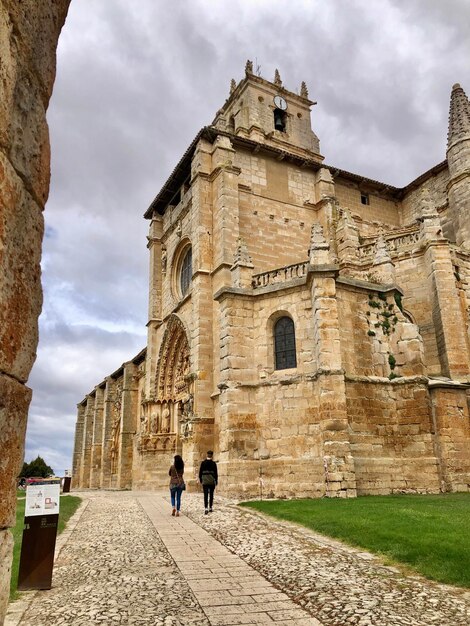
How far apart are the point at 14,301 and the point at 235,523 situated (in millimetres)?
8364

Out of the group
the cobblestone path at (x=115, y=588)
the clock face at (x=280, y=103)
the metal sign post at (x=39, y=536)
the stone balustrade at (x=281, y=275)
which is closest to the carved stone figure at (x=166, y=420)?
the stone balustrade at (x=281, y=275)

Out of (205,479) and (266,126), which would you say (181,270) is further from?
(205,479)

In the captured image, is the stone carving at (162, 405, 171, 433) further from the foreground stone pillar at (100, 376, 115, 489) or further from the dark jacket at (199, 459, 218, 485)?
the dark jacket at (199, 459, 218, 485)

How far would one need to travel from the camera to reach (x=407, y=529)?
23.3ft

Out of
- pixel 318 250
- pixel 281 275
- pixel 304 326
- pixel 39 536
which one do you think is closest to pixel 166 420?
pixel 281 275

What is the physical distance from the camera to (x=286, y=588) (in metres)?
4.87

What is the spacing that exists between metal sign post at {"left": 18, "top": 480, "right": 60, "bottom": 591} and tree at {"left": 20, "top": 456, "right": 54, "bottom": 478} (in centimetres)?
4323

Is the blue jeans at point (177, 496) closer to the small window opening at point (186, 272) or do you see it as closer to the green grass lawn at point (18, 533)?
the green grass lawn at point (18, 533)

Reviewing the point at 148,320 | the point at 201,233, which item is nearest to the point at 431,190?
the point at 201,233

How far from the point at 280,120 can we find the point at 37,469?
3705cm

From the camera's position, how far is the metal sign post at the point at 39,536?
513 cm

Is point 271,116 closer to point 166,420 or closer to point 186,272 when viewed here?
point 186,272

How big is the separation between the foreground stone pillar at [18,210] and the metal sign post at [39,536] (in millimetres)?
3321

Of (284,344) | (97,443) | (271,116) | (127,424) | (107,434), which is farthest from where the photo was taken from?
(97,443)
